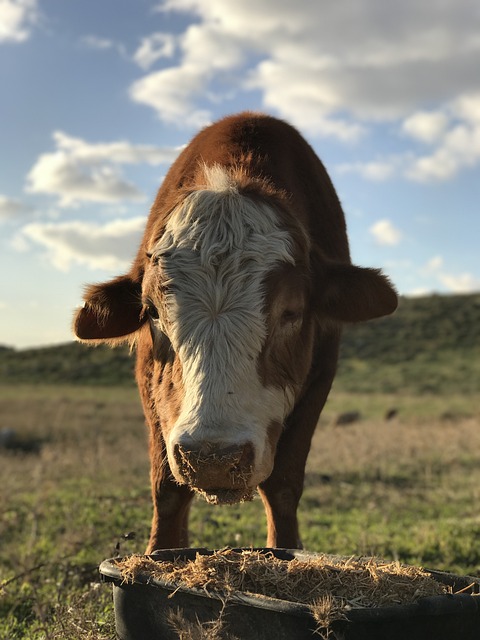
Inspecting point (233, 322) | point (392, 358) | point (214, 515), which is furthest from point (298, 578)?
point (392, 358)

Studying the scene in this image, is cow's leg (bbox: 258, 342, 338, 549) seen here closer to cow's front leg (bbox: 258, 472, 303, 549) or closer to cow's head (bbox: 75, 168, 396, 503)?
cow's front leg (bbox: 258, 472, 303, 549)

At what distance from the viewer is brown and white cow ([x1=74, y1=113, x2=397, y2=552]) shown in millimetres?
3430

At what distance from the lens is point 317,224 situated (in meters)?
5.39

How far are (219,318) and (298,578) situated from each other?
1.25 meters

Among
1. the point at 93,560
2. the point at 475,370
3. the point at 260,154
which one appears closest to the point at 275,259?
the point at 260,154

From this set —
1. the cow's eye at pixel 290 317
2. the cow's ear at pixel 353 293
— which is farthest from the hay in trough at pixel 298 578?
the cow's ear at pixel 353 293

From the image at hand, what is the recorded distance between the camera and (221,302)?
380cm

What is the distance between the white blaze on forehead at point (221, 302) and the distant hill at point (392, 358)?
33260 millimetres

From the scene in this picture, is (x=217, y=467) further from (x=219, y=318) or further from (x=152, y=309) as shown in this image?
(x=152, y=309)

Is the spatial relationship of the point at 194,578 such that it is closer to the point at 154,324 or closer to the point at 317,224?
the point at 154,324

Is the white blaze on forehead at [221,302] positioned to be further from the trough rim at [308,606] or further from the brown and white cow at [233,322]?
the trough rim at [308,606]

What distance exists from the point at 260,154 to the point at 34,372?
45.2 m

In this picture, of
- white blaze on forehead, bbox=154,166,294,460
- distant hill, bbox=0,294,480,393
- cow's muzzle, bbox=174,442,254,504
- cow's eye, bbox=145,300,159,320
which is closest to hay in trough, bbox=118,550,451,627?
cow's muzzle, bbox=174,442,254,504

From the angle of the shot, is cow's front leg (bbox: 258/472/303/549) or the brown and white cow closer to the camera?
the brown and white cow
